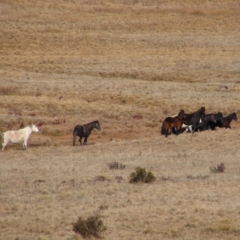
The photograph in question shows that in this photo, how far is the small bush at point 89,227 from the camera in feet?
55.2

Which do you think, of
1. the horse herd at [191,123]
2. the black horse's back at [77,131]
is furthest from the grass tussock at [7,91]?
the horse herd at [191,123]

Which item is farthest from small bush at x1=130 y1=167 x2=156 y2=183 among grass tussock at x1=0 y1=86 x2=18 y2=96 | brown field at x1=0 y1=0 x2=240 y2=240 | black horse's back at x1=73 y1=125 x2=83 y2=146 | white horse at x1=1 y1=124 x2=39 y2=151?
grass tussock at x1=0 y1=86 x2=18 y2=96

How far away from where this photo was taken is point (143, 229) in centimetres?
1739

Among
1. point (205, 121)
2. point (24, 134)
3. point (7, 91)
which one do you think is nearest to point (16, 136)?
point (24, 134)

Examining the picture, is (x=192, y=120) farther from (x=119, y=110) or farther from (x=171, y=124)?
(x=119, y=110)

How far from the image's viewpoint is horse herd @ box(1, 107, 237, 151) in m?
30.9

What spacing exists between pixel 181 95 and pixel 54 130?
1111cm

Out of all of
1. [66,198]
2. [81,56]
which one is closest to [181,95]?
[81,56]

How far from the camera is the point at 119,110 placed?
40.6 meters

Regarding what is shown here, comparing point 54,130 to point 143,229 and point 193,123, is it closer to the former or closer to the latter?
point 193,123

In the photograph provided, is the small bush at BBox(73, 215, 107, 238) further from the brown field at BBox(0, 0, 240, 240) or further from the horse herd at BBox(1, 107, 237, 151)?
the horse herd at BBox(1, 107, 237, 151)

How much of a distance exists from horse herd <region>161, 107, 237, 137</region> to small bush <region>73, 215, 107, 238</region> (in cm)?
1471

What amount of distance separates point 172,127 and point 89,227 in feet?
51.6

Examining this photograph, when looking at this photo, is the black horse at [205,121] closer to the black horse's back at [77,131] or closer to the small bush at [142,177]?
the black horse's back at [77,131]
